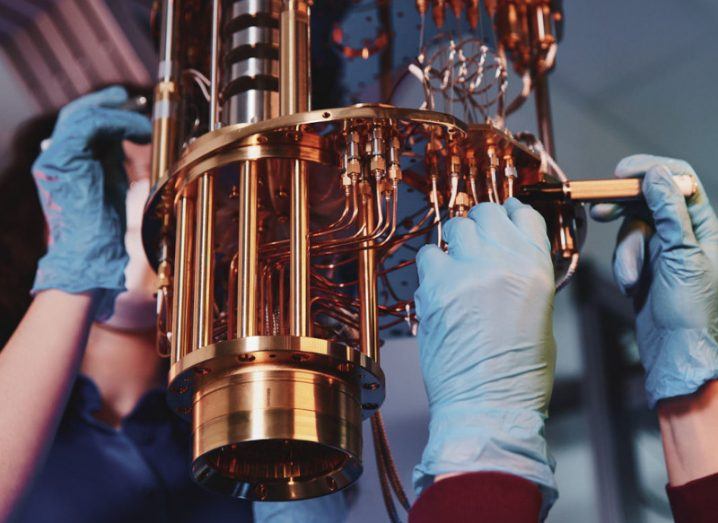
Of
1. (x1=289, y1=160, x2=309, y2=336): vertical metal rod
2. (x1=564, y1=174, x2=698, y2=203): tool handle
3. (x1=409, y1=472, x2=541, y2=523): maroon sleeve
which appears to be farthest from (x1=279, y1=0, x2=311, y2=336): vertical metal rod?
(x1=564, y1=174, x2=698, y2=203): tool handle

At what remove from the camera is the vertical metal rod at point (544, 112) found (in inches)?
60.2

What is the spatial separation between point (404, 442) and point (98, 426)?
1.35ft

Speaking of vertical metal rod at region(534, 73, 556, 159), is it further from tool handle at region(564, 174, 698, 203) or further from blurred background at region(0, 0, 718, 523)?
tool handle at region(564, 174, 698, 203)

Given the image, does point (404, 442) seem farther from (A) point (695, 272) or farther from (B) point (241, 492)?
(A) point (695, 272)

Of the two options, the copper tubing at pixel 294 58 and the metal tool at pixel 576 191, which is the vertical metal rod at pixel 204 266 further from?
the metal tool at pixel 576 191

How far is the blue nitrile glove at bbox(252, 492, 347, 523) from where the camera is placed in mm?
1444

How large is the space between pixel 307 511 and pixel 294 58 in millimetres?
→ 604

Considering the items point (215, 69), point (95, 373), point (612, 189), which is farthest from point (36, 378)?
point (612, 189)

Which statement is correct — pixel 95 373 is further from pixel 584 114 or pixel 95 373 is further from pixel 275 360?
pixel 584 114

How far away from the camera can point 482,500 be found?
3.29 ft

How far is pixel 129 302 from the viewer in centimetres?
154

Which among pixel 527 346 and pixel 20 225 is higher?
pixel 20 225

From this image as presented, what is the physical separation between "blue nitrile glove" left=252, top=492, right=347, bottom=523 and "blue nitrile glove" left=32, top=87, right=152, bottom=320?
0.36m

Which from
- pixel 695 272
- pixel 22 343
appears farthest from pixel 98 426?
pixel 695 272
